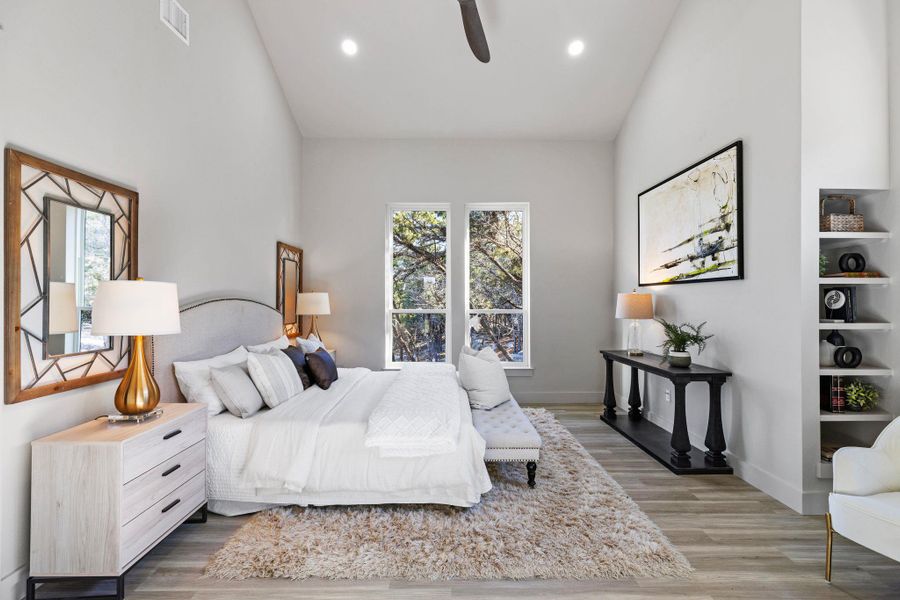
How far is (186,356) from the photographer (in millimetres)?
2916

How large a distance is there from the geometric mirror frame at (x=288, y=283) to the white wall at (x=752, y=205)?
12.7 ft

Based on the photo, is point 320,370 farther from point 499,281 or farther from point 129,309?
point 499,281

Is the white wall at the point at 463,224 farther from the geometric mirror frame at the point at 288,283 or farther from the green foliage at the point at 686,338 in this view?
the green foliage at the point at 686,338

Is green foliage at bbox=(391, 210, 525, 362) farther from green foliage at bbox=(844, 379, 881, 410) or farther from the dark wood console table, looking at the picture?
green foliage at bbox=(844, 379, 881, 410)

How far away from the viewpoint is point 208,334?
10.4ft

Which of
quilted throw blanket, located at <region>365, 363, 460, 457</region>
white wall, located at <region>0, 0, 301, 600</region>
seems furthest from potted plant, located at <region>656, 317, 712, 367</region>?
white wall, located at <region>0, 0, 301, 600</region>

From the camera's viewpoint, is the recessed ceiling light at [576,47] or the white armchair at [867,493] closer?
the white armchair at [867,493]

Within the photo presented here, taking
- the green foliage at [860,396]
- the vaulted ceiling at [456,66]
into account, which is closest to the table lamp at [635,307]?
the green foliage at [860,396]

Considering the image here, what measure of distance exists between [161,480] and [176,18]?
2861mm

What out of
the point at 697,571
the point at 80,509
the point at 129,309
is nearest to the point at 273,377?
the point at 129,309

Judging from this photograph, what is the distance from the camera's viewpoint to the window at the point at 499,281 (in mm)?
5578

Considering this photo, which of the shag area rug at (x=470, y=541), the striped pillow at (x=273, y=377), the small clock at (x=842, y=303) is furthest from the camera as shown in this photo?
the striped pillow at (x=273, y=377)

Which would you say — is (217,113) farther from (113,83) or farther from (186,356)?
(186,356)

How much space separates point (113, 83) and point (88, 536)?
2219 millimetres
